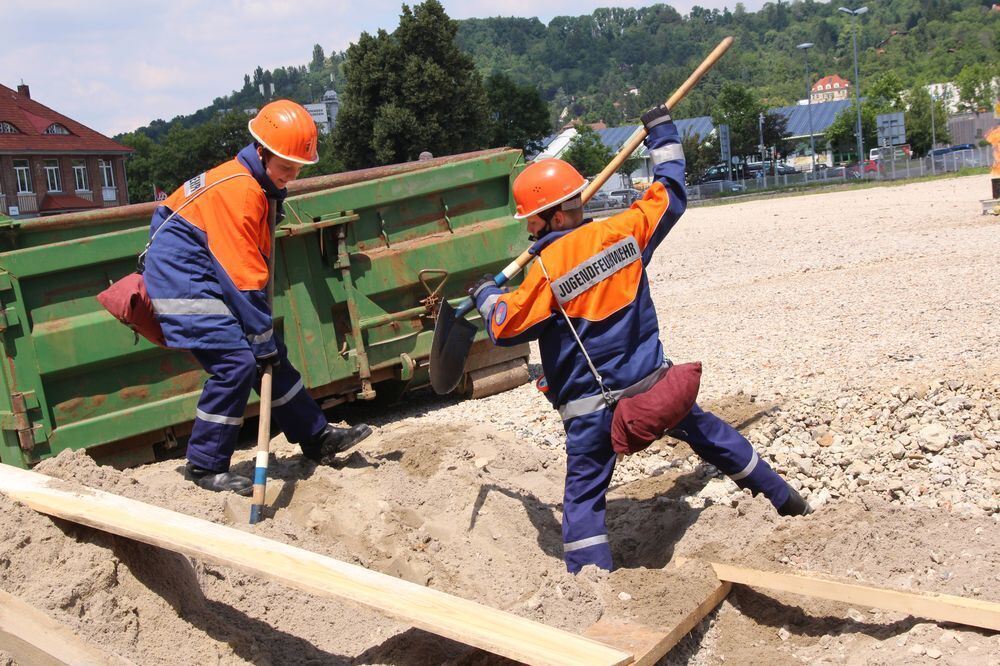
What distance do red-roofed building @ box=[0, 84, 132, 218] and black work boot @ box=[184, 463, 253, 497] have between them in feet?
144

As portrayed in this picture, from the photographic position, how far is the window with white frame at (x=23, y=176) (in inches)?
1885

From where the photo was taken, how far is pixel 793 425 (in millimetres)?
5730

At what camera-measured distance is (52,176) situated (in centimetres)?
5041

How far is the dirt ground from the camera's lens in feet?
11.8

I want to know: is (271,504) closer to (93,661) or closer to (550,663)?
(93,661)

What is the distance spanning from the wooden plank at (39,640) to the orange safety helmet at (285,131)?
103 inches

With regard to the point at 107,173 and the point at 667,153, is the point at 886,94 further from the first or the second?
the point at 667,153

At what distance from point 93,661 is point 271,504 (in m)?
2.01

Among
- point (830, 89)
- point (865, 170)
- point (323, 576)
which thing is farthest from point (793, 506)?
point (830, 89)

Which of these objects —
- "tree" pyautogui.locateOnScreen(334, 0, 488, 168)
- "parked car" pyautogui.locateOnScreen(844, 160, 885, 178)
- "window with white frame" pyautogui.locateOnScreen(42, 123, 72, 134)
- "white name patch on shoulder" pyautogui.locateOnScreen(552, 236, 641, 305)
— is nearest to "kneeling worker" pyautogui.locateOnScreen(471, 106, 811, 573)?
"white name patch on shoulder" pyautogui.locateOnScreen(552, 236, 641, 305)

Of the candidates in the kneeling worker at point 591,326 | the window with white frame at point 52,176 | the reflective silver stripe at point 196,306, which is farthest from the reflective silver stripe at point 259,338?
the window with white frame at point 52,176

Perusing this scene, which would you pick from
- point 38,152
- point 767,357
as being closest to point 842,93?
point 38,152

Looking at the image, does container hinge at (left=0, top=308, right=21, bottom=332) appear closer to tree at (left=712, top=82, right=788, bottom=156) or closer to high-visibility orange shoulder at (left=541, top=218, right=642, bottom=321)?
high-visibility orange shoulder at (left=541, top=218, right=642, bottom=321)

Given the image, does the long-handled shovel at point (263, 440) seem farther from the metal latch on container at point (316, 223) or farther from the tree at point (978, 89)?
the tree at point (978, 89)
